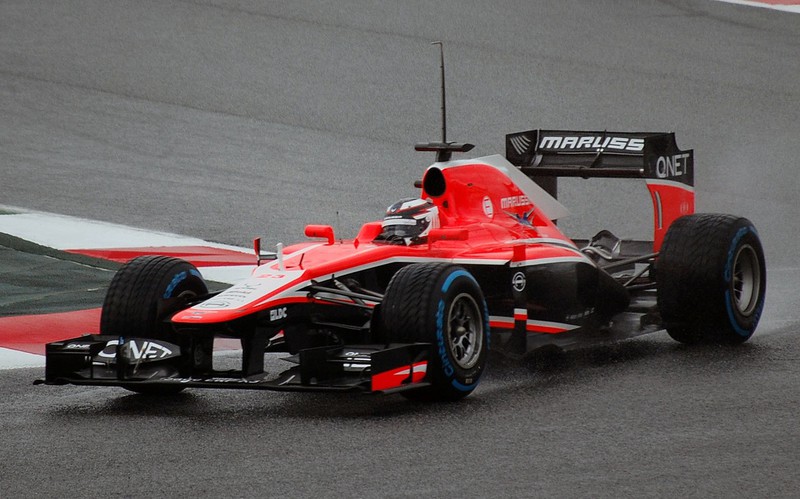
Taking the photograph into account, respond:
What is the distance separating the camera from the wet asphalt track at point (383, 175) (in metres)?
6.20

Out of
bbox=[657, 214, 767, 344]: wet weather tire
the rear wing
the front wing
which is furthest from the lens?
the rear wing

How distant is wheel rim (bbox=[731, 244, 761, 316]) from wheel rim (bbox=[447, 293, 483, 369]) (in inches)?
100

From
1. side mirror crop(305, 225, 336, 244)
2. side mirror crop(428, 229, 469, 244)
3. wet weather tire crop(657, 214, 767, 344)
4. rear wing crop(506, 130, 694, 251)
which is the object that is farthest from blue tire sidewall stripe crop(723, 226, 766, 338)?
side mirror crop(305, 225, 336, 244)

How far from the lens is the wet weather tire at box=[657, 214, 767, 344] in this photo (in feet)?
30.2

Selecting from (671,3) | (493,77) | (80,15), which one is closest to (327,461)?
(493,77)

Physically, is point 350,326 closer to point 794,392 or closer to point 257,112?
point 794,392

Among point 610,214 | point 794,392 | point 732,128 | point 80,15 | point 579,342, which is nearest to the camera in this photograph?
point 794,392

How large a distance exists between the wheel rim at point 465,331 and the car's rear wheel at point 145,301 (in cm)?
169

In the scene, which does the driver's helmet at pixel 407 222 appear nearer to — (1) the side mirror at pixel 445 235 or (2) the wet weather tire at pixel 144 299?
(1) the side mirror at pixel 445 235

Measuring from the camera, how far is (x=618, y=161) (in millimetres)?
10562

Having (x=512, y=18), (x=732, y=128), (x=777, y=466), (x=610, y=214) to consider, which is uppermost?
(x=512, y=18)

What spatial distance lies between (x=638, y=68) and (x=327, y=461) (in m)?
17.4

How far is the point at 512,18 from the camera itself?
25.4m

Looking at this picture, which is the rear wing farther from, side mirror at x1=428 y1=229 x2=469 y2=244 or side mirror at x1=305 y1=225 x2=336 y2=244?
side mirror at x1=305 y1=225 x2=336 y2=244
